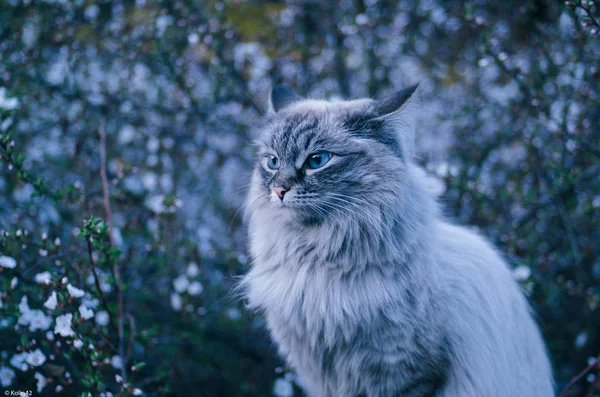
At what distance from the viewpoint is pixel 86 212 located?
116 inches

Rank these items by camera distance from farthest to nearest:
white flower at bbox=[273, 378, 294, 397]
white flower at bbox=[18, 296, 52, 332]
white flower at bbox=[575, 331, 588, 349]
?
white flower at bbox=[575, 331, 588, 349] < white flower at bbox=[273, 378, 294, 397] < white flower at bbox=[18, 296, 52, 332]

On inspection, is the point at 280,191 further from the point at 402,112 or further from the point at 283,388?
the point at 283,388

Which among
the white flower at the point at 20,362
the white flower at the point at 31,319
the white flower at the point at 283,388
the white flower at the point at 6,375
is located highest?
the white flower at the point at 31,319

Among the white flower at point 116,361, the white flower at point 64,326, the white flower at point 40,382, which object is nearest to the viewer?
the white flower at point 64,326

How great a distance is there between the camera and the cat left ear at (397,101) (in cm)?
199

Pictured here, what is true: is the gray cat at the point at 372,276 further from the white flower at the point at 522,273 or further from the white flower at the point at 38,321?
the white flower at the point at 38,321

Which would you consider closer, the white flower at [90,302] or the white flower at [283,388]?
the white flower at [90,302]

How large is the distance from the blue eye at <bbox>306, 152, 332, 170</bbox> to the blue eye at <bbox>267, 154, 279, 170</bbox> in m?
0.19

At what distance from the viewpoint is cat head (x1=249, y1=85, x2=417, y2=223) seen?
1.97 meters

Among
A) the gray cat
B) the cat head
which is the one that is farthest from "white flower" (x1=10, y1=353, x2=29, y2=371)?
the cat head

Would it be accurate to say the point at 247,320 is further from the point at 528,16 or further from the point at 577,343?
the point at 528,16

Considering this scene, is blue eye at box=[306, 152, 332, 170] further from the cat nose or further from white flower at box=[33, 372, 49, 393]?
white flower at box=[33, 372, 49, 393]

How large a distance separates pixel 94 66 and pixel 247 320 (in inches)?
95.5

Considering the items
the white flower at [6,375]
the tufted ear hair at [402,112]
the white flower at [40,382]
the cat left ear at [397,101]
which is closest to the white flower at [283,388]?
the white flower at [40,382]
